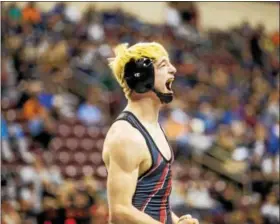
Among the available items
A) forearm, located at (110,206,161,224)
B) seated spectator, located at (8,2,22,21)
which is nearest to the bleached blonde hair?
forearm, located at (110,206,161,224)

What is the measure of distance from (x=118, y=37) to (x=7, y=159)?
11.4 feet

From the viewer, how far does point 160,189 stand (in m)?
3.64

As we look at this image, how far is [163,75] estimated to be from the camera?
3.81 meters

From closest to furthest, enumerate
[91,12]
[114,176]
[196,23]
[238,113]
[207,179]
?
1. [114,176]
2. [207,179]
3. [238,113]
4. [91,12]
5. [196,23]

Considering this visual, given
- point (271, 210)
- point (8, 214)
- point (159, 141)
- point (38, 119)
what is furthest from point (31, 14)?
point (159, 141)

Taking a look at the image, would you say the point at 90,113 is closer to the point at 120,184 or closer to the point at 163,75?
the point at 163,75

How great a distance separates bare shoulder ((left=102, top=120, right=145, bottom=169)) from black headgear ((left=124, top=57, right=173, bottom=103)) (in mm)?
226

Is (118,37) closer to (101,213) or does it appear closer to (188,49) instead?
(188,49)

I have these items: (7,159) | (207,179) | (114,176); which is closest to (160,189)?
(114,176)

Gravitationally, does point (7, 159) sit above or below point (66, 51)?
Result: below

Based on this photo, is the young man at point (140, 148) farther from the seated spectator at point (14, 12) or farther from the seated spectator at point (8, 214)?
the seated spectator at point (14, 12)

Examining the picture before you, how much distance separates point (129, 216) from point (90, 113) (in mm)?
6634

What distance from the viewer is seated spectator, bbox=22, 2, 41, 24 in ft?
35.5

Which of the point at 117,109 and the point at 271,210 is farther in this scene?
the point at 117,109
